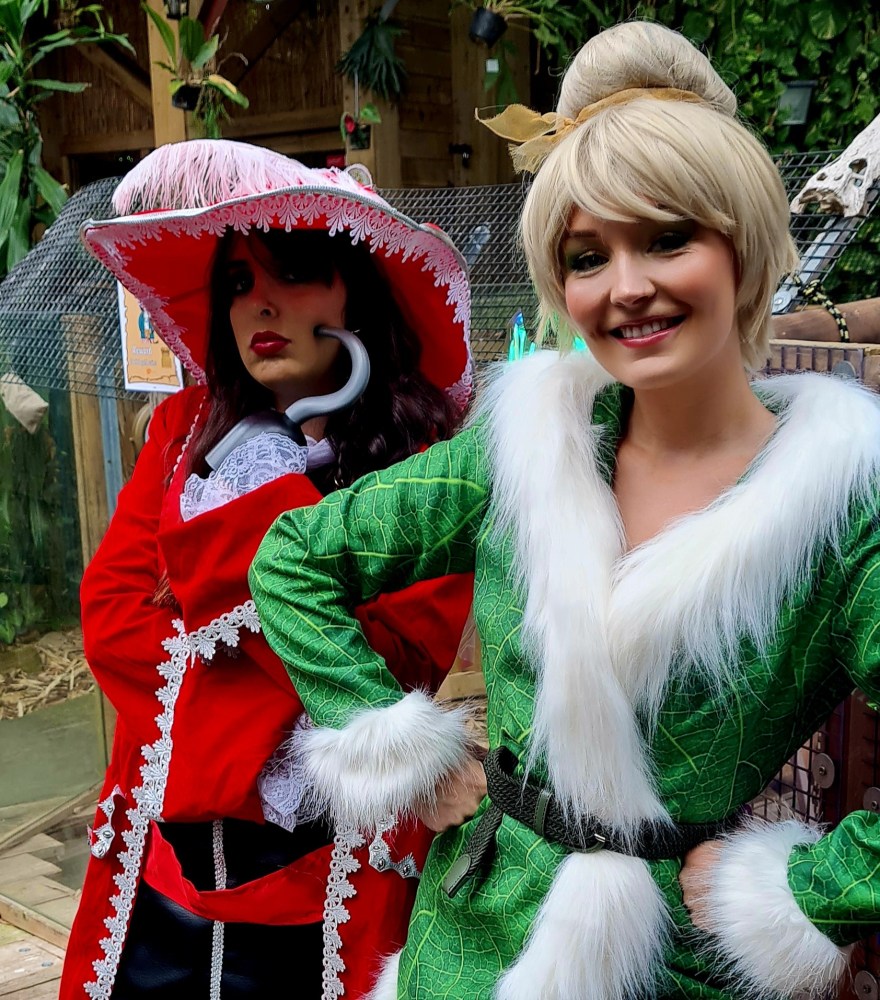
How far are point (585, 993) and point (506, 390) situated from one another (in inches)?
24.0

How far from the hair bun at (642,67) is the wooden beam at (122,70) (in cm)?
517

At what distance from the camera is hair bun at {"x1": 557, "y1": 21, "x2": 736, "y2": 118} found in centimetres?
100

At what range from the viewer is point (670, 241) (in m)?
0.98

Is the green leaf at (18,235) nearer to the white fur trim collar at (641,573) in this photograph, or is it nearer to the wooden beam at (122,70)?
the wooden beam at (122,70)

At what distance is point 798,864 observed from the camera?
97 cm

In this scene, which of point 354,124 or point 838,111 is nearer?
point 354,124

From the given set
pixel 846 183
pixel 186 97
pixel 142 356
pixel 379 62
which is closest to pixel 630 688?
pixel 846 183

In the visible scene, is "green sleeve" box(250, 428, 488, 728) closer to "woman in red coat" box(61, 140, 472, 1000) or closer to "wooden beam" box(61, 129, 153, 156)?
"woman in red coat" box(61, 140, 472, 1000)

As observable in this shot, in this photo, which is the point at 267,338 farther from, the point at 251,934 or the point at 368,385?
the point at 251,934

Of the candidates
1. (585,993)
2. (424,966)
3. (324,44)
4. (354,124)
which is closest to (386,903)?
(424,966)

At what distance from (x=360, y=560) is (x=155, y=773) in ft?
1.64

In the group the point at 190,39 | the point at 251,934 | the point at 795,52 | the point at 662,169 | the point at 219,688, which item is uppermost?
the point at 795,52

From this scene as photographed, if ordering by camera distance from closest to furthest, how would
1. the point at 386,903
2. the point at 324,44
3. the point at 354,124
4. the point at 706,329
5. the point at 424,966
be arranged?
the point at 706,329 → the point at 424,966 → the point at 386,903 → the point at 354,124 → the point at 324,44

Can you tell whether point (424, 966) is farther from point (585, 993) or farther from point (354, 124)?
point (354, 124)
